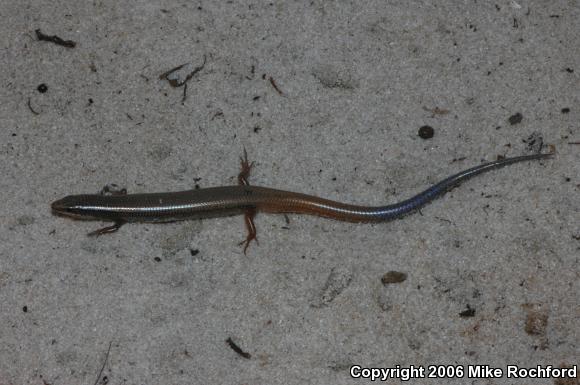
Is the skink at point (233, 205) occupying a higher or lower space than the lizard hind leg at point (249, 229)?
higher

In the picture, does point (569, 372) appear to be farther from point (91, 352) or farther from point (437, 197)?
point (91, 352)

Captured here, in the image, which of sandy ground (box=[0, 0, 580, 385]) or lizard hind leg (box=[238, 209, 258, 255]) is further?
lizard hind leg (box=[238, 209, 258, 255])

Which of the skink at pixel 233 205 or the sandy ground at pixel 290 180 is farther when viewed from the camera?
the skink at pixel 233 205

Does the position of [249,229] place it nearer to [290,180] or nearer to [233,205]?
[233,205]

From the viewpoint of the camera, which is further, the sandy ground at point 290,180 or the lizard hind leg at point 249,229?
the lizard hind leg at point 249,229

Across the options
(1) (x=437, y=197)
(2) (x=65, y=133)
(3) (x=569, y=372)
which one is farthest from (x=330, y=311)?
(2) (x=65, y=133)
